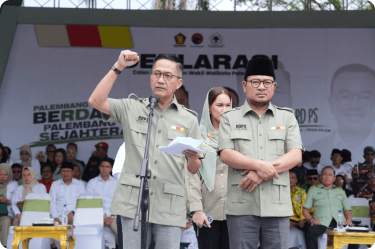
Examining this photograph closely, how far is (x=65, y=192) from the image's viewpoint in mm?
8125

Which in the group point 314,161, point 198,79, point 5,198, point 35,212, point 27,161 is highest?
point 198,79

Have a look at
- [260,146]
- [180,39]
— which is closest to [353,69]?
[180,39]

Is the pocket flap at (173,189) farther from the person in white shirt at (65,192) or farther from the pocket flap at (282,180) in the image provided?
the person in white shirt at (65,192)

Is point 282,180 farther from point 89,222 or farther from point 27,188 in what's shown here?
point 27,188

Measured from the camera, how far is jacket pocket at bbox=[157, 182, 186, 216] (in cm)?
252

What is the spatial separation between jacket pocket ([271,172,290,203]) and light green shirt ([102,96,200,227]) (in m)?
0.55

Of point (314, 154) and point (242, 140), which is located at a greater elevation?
point (314, 154)

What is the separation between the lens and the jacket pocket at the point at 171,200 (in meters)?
2.52

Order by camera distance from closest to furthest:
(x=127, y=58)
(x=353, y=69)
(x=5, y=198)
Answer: (x=127, y=58) → (x=5, y=198) → (x=353, y=69)

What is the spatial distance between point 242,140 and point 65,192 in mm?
5959

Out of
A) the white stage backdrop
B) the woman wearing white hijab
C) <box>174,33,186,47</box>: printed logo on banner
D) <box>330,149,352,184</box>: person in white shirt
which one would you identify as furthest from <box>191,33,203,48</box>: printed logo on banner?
the woman wearing white hijab

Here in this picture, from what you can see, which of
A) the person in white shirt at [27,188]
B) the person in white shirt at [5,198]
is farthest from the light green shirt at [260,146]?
the person in white shirt at [27,188]

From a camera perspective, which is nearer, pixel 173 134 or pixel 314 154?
pixel 173 134

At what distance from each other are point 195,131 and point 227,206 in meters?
0.51
